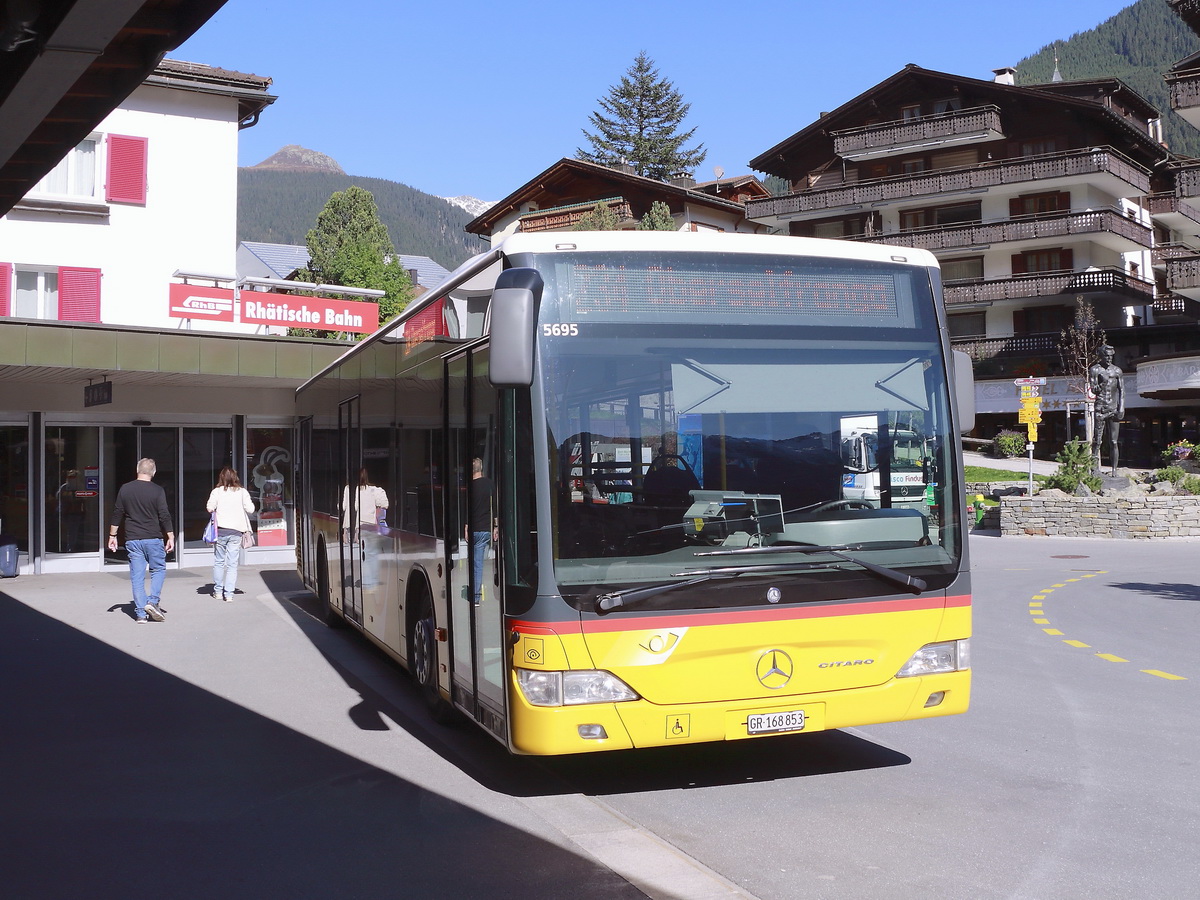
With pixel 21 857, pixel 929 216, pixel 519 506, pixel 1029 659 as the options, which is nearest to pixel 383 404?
pixel 519 506

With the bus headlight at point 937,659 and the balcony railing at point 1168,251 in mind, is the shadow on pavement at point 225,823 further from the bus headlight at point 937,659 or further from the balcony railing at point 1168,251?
the balcony railing at point 1168,251

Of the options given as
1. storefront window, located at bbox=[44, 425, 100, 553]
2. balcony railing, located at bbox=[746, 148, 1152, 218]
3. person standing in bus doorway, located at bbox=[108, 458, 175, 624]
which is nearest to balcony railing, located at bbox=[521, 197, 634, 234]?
balcony railing, located at bbox=[746, 148, 1152, 218]

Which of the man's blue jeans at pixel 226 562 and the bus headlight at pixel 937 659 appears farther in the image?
the man's blue jeans at pixel 226 562

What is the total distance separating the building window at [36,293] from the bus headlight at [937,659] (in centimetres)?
2296

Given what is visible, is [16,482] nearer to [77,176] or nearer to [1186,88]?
[77,176]

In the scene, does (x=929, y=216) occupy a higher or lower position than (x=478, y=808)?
higher

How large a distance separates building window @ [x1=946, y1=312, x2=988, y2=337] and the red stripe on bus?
53.8 metres

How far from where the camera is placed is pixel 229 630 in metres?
13.3

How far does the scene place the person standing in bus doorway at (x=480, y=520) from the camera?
6.14 m

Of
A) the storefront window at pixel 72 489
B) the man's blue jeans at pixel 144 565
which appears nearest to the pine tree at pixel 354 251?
the storefront window at pixel 72 489

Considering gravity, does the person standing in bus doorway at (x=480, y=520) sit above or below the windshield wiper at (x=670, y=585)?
above

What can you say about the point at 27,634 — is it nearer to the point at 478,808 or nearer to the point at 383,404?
the point at 383,404

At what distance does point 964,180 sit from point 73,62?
54779mm

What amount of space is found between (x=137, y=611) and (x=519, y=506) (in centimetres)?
1000
